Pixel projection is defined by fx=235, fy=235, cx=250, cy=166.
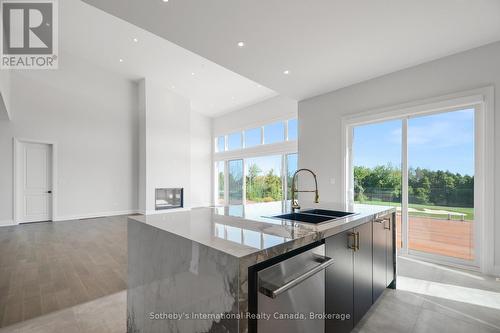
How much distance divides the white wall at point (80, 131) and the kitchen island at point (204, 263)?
6393 millimetres

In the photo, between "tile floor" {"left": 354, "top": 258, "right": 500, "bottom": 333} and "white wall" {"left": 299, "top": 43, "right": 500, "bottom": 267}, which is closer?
"tile floor" {"left": 354, "top": 258, "right": 500, "bottom": 333}

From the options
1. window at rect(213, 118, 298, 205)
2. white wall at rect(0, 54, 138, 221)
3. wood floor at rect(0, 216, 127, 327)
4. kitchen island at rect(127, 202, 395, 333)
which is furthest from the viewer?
window at rect(213, 118, 298, 205)

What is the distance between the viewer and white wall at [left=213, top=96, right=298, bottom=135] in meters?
7.24

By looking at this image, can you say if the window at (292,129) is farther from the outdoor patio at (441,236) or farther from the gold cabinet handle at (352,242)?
the gold cabinet handle at (352,242)

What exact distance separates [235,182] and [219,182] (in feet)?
3.25

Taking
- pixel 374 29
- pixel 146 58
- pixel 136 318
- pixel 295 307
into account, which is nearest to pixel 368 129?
pixel 374 29

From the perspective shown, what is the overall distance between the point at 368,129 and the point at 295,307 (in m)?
3.99

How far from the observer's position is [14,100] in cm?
579

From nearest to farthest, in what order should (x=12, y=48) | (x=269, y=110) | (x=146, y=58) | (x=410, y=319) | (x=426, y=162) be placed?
1. (x=410, y=319)
2. (x=426, y=162)
3. (x=12, y=48)
4. (x=146, y=58)
5. (x=269, y=110)

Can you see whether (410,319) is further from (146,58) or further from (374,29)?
(146,58)

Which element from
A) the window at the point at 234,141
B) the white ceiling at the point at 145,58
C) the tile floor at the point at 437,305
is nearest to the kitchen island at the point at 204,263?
the tile floor at the point at 437,305

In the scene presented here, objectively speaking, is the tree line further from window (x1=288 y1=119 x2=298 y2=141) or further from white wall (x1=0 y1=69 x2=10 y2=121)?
white wall (x1=0 y1=69 x2=10 y2=121)

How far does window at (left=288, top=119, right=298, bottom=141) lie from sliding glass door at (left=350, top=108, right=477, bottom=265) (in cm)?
299

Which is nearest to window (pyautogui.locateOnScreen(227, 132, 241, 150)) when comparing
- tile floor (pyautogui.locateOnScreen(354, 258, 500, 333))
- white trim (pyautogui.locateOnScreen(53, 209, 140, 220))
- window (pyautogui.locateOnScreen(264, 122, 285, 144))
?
window (pyautogui.locateOnScreen(264, 122, 285, 144))
